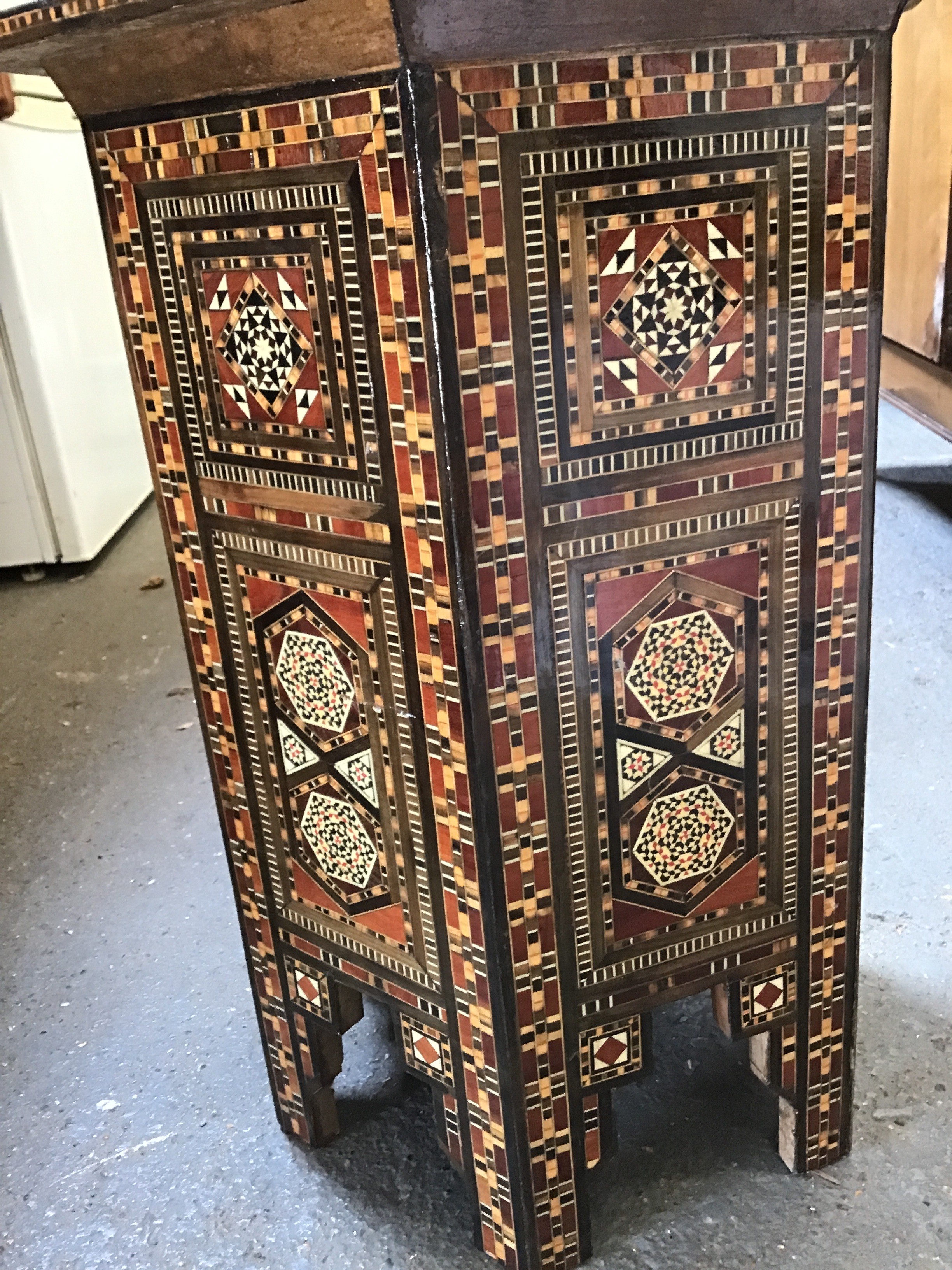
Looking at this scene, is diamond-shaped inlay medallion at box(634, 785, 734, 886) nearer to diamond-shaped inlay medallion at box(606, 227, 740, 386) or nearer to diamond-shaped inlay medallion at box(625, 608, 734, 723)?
diamond-shaped inlay medallion at box(625, 608, 734, 723)

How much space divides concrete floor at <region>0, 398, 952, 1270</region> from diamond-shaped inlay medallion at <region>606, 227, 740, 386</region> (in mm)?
856

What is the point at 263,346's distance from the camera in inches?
36.7

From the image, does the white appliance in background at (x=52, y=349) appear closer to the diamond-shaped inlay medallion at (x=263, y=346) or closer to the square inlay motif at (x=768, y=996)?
the diamond-shaped inlay medallion at (x=263, y=346)

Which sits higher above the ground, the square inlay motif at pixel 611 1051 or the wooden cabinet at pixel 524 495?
the wooden cabinet at pixel 524 495

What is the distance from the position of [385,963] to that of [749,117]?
2.65 feet

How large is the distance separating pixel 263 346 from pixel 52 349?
2408 mm

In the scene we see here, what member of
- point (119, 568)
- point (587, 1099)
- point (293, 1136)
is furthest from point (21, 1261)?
point (119, 568)

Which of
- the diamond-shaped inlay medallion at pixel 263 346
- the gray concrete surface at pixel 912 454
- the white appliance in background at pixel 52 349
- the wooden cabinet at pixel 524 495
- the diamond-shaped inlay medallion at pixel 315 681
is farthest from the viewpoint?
the gray concrete surface at pixel 912 454

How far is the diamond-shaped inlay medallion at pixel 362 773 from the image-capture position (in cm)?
102

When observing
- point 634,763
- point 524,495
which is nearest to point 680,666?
point 634,763

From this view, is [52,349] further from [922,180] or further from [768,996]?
[768,996]

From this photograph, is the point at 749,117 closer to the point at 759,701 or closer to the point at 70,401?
the point at 759,701

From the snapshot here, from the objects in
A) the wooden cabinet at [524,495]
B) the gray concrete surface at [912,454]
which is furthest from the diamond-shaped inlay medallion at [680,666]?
the gray concrete surface at [912,454]

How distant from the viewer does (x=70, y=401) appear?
316 cm
